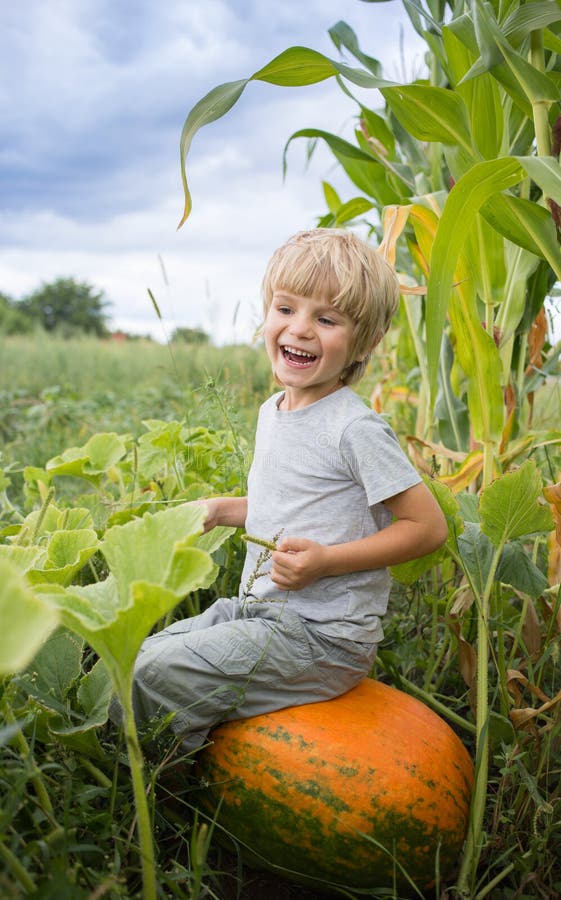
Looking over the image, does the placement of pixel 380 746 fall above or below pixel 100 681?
below

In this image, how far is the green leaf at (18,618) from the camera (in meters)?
0.64

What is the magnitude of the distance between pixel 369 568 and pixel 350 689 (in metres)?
0.25

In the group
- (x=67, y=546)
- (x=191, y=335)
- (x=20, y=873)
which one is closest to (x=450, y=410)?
(x=67, y=546)

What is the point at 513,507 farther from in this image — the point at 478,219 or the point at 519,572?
the point at 478,219

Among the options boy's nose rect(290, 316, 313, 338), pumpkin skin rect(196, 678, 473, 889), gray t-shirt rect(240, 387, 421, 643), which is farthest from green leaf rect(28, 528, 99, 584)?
boy's nose rect(290, 316, 313, 338)

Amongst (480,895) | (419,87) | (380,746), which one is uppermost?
(419,87)

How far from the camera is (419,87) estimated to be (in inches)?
67.1

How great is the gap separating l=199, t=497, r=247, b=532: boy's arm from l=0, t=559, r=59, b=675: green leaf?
960mm

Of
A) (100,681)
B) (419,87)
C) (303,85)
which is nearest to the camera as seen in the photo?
(100,681)

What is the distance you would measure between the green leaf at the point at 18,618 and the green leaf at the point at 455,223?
1163mm

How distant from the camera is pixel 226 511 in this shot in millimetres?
1672

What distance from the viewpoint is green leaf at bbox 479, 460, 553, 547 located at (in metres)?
1.34

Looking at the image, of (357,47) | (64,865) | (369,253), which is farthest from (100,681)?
(357,47)

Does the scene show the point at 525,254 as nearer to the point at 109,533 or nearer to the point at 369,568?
the point at 369,568
